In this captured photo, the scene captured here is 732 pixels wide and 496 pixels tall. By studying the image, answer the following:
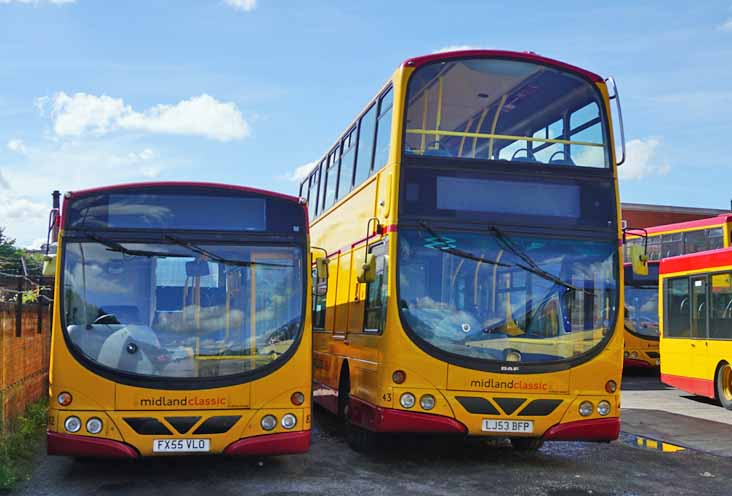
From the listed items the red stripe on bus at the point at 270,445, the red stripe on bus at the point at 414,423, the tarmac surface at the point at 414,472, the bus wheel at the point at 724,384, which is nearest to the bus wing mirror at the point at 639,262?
the tarmac surface at the point at 414,472

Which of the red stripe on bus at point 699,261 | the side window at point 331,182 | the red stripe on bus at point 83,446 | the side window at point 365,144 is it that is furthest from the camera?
the red stripe on bus at point 699,261

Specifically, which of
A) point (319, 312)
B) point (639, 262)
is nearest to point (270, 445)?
point (639, 262)

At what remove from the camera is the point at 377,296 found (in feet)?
34.6

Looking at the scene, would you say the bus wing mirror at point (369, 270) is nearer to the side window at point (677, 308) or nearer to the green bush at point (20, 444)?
the green bush at point (20, 444)

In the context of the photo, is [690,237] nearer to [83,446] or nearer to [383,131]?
[383,131]

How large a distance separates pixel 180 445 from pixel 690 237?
16.9m

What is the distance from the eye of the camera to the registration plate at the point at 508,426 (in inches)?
386

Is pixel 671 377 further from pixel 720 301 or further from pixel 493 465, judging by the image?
pixel 493 465

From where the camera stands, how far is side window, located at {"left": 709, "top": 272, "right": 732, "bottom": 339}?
1664cm

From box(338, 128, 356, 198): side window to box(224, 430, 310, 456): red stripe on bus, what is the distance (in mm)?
4871

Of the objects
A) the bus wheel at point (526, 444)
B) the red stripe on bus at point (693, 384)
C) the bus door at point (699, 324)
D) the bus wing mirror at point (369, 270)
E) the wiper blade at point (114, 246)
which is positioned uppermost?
the wiper blade at point (114, 246)

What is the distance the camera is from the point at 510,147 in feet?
35.3

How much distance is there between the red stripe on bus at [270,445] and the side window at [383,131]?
11.0 ft

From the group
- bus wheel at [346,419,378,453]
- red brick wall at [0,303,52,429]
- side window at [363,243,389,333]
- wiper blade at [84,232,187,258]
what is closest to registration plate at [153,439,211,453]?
wiper blade at [84,232,187,258]
